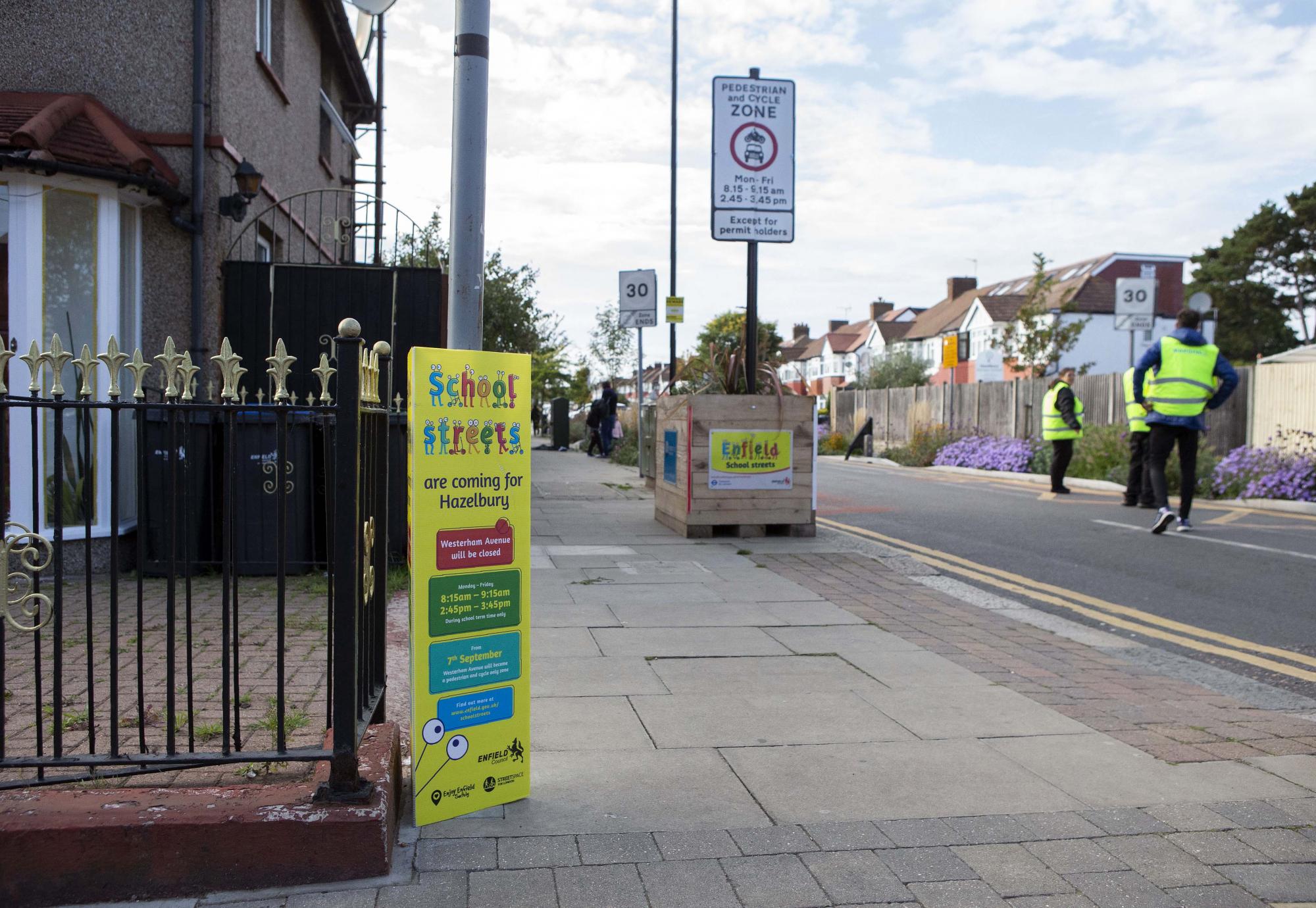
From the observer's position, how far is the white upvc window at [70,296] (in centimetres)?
683

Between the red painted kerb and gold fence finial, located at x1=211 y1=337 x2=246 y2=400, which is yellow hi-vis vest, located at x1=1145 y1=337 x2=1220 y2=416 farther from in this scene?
gold fence finial, located at x1=211 y1=337 x2=246 y2=400

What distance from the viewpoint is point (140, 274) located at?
7.55 metres

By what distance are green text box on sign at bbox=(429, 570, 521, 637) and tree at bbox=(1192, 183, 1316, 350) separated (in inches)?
2449

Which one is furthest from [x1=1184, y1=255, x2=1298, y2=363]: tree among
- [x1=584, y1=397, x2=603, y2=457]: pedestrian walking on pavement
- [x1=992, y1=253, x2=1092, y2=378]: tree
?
[x1=584, y1=397, x2=603, y2=457]: pedestrian walking on pavement

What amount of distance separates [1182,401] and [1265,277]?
183ft

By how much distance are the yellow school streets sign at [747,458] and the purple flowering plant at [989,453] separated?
41.7ft

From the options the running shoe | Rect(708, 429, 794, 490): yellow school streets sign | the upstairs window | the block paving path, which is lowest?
the block paving path

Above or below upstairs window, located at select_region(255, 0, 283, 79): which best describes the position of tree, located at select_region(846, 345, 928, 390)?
below

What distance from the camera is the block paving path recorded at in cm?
285

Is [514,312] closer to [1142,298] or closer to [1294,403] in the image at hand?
[1142,298]

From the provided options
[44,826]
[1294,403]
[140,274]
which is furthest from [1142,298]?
[44,826]

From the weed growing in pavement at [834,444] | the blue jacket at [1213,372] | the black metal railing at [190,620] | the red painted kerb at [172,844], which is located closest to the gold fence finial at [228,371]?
the black metal railing at [190,620]

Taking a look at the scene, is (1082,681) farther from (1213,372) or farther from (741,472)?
(1213,372)

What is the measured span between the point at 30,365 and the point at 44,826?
46.6 inches
